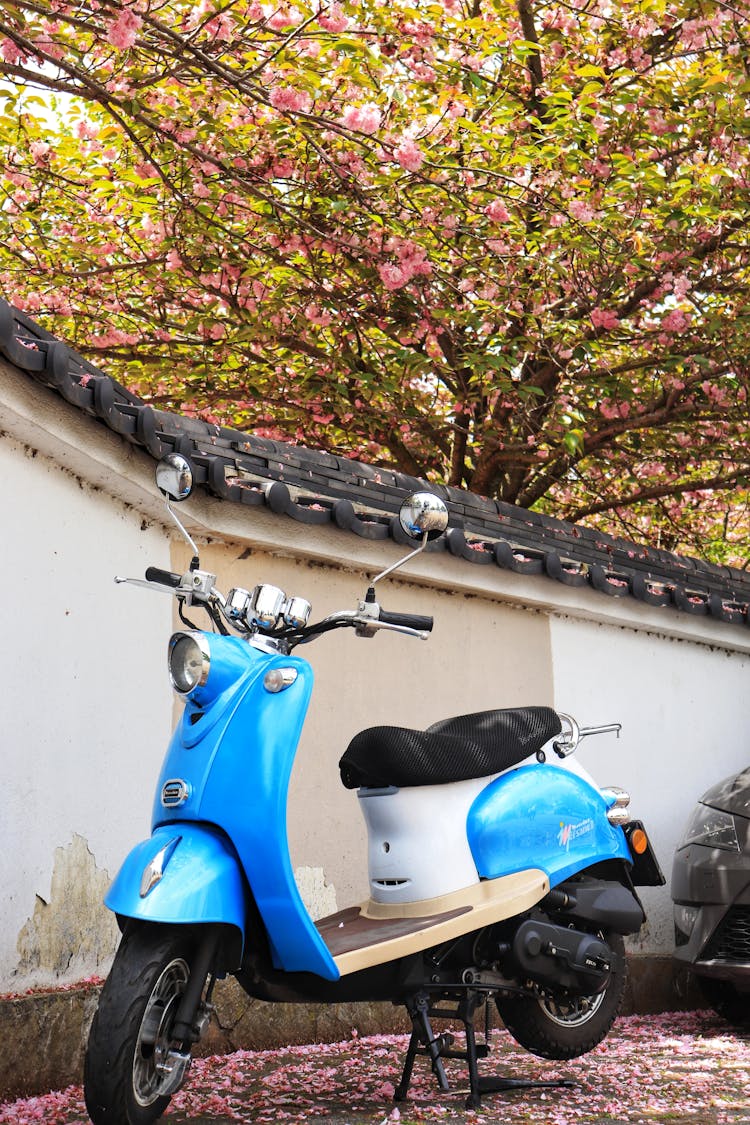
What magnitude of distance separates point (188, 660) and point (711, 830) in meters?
3.69

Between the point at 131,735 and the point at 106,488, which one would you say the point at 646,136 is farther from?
the point at 131,735

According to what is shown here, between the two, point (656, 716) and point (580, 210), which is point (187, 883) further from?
point (580, 210)

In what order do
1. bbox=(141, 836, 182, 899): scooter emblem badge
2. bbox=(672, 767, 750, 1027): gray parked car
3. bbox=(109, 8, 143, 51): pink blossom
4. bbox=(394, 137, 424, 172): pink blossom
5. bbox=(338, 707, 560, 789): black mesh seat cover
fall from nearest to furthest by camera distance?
bbox=(141, 836, 182, 899): scooter emblem badge → bbox=(338, 707, 560, 789): black mesh seat cover → bbox=(109, 8, 143, 51): pink blossom → bbox=(672, 767, 750, 1027): gray parked car → bbox=(394, 137, 424, 172): pink blossom

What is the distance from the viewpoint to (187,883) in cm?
287

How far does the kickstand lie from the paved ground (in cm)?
6

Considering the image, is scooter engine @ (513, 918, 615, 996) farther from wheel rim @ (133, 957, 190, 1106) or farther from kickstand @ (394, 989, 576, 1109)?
wheel rim @ (133, 957, 190, 1106)

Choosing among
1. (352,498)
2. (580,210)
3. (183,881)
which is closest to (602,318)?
(580,210)

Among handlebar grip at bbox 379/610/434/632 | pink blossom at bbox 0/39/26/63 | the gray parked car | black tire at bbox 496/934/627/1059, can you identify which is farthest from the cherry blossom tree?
black tire at bbox 496/934/627/1059

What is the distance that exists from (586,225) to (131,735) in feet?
14.1

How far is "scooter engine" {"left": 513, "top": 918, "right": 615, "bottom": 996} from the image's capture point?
12.4ft

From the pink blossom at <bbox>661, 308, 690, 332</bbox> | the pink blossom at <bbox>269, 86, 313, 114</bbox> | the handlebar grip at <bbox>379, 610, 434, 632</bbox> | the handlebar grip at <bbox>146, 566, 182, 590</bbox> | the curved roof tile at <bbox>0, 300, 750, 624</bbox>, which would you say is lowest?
the handlebar grip at <bbox>379, 610, 434, 632</bbox>

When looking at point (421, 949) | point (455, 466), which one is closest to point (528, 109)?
point (455, 466)

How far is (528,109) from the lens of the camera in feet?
26.8

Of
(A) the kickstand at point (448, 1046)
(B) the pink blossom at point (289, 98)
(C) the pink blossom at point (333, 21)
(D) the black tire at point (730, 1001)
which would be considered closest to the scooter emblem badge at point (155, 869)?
(A) the kickstand at point (448, 1046)
